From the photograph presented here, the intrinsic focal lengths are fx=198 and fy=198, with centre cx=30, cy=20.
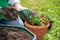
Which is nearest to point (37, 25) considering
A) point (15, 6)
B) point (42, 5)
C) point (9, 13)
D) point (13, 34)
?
point (15, 6)

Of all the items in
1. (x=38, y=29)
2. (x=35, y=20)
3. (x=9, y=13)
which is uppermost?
(x=9, y=13)

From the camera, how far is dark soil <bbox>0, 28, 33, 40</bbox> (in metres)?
1.80

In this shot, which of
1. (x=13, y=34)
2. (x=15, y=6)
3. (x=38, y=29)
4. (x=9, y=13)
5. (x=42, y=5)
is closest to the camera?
(x=13, y=34)

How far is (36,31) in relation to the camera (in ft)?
9.48

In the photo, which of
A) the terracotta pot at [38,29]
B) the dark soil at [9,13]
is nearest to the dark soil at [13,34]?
the dark soil at [9,13]

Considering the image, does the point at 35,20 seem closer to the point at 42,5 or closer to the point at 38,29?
the point at 38,29

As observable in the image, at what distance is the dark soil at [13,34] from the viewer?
1802mm

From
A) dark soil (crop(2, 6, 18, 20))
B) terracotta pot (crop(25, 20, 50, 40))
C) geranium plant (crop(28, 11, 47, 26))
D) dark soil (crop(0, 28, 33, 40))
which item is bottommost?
terracotta pot (crop(25, 20, 50, 40))

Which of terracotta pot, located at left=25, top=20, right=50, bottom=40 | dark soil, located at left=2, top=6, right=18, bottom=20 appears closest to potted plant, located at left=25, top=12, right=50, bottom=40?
terracotta pot, located at left=25, top=20, right=50, bottom=40

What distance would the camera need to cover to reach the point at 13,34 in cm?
183

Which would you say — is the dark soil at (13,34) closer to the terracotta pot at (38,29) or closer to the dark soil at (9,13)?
the dark soil at (9,13)

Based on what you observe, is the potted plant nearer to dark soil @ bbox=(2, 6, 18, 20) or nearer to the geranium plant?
the geranium plant

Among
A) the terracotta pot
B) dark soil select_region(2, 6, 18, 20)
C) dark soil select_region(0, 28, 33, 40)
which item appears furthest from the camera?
the terracotta pot

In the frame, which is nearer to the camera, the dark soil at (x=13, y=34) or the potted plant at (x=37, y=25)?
the dark soil at (x=13, y=34)
